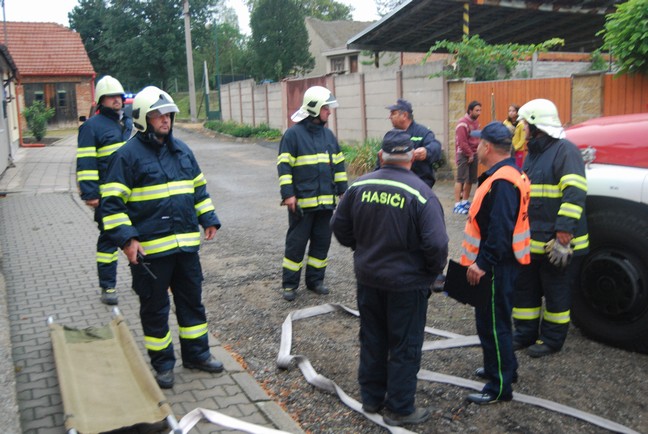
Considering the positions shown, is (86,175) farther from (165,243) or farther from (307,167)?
(165,243)

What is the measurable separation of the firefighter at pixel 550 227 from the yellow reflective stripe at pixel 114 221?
9.54 ft

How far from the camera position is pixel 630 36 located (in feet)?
31.3

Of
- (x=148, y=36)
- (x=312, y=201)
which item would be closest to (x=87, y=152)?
(x=312, y=201)

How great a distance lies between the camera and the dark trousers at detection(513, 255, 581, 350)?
5109mm

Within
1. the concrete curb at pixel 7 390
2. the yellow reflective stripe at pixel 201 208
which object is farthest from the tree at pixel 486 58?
the concrete curb at pixel 7 390

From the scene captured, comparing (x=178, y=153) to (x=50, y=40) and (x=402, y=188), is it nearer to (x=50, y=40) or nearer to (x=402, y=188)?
(x=402, y=188)

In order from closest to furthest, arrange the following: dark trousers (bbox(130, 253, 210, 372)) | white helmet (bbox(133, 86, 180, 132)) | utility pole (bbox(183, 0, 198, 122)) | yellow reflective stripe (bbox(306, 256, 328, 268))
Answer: white helmet (bbox(133, 86, 180, 132))
dark trousers (bbox(130, 253, 210, 372))
yellow reflective stripe (bbox(306, 256, 328, 268))
utility pole (bbox(183, 0, 198, 122))

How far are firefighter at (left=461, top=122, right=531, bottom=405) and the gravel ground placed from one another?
25 cm

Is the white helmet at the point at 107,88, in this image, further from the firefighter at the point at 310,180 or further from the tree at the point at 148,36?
the tree at the point at 148,36

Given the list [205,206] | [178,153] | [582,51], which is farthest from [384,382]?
[582,51]

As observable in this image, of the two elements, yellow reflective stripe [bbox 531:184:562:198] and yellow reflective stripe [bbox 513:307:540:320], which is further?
yellow reflective stripe [bbox 513:307:540:320]

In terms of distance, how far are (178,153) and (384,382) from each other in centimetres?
206

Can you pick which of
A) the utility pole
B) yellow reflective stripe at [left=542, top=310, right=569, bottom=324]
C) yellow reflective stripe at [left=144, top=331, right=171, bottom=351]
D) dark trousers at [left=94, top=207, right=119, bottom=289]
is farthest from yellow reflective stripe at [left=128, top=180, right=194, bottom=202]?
the utility pole

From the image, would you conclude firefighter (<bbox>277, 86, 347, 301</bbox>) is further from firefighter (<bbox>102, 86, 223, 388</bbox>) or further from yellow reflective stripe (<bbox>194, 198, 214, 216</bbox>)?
firefighter (<bbox>102, 86, 223, 388</bbox>)
